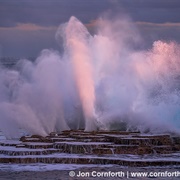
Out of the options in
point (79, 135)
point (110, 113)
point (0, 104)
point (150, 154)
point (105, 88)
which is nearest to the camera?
point (150, 154)

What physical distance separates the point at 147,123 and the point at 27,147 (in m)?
8.83

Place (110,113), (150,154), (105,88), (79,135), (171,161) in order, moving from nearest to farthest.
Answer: (171,161), (150,154), (79,135), (110,113), (105,88)

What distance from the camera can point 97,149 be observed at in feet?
77.6

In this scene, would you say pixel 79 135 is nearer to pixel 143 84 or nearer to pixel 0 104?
pixel 0 104

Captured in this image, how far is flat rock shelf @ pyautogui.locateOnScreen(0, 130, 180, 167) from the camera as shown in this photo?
21781mm

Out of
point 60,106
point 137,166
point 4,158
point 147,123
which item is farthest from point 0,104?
point 137,166

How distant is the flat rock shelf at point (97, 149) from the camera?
21781 mm

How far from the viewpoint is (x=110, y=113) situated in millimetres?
34000
